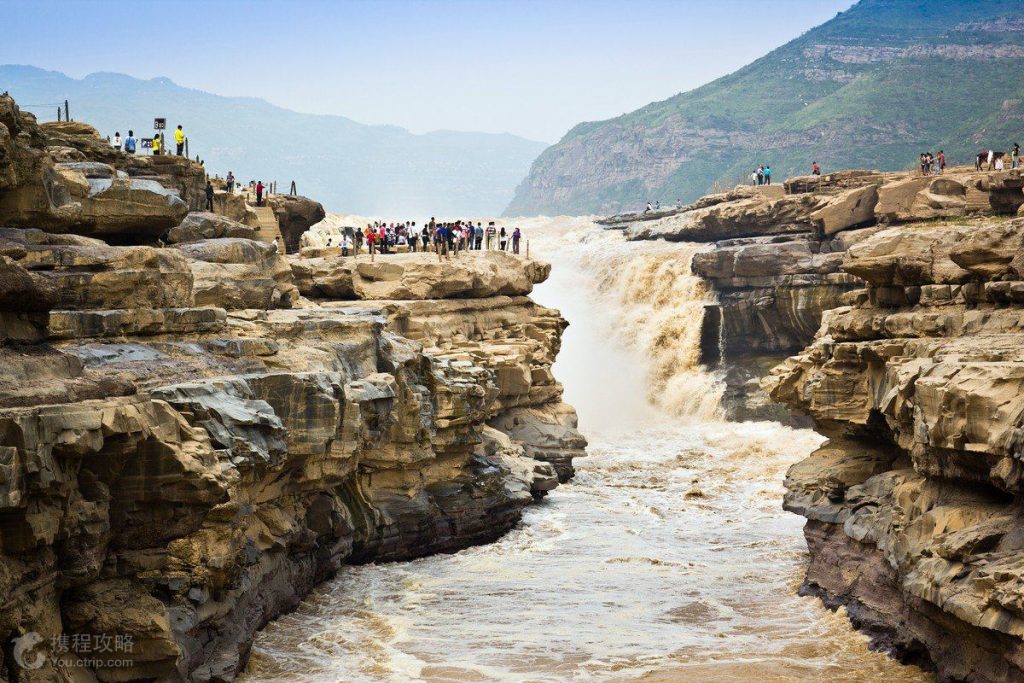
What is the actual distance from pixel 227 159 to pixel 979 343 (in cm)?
15372

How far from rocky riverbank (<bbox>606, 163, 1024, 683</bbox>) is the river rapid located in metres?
1.27

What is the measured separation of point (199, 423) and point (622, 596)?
11.3 meters

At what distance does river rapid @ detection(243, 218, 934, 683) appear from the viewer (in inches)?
888

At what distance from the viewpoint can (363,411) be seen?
27391mm

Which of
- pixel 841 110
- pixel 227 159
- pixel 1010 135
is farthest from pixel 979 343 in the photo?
pixel 227 159

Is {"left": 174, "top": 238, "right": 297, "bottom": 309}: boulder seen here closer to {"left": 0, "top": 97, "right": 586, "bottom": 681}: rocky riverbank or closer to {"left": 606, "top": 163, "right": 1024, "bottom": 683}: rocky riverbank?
{"left": 0, "top": 97, "right": 586, "bottom": 681}: rocky riverbank

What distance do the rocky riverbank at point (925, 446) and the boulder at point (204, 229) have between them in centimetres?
1466

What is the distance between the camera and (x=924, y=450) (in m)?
21.7

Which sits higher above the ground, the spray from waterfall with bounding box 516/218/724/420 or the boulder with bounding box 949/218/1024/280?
the boulder with bounding box 949/218/1024/280

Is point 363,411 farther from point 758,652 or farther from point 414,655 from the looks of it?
point 758,652

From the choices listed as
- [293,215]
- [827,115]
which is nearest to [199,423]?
[293,215]

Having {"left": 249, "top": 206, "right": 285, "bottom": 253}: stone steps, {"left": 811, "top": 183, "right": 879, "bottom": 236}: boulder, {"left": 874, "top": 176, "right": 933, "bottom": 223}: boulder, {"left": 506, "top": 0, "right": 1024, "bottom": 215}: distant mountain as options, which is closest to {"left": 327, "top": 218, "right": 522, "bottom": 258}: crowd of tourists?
{"left": 249, "top": 206, "right": 285, "bottom": 253}: stone steps

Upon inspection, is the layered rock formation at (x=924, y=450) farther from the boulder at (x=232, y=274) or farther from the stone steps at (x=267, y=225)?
the stone steps at (x=267, y=225)

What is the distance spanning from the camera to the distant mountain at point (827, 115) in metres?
110
